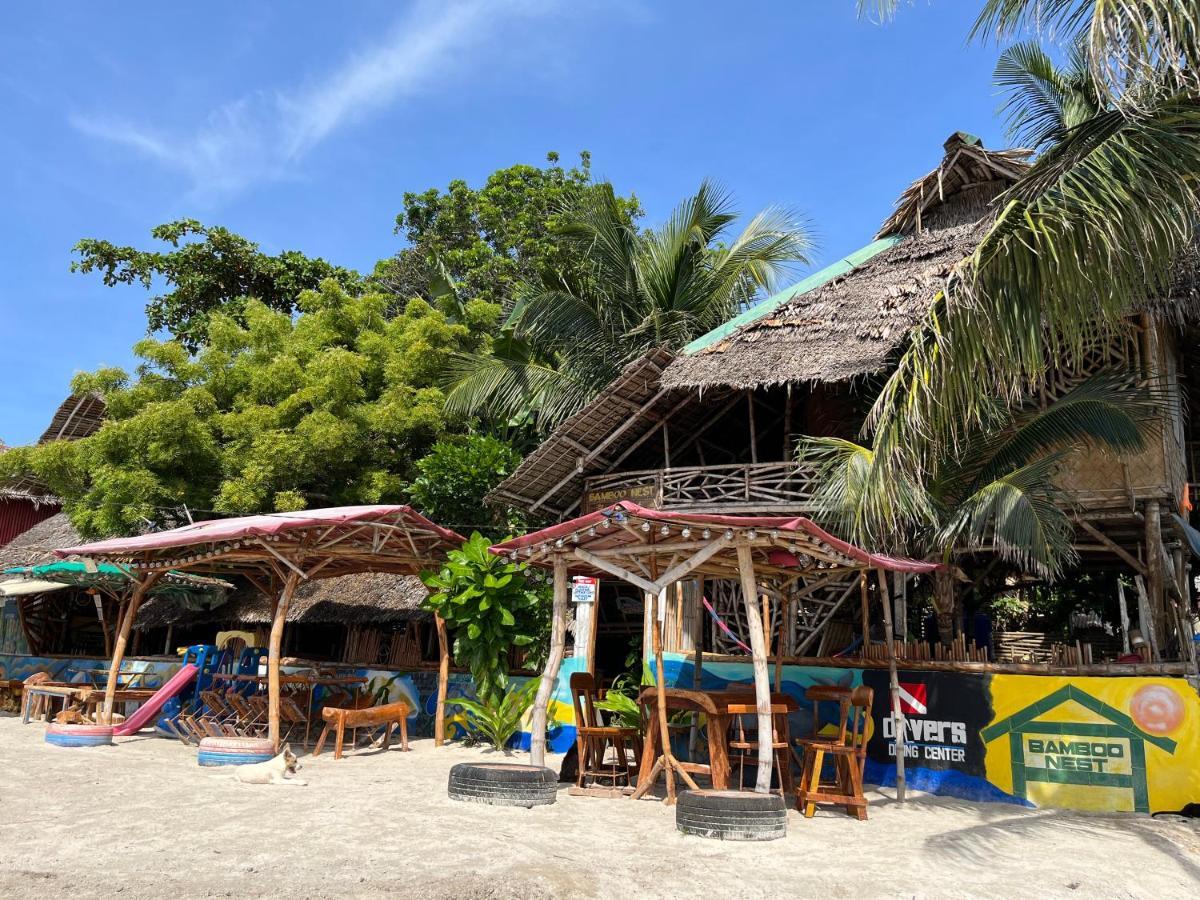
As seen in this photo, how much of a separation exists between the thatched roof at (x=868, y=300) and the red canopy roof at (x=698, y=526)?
13.6ft

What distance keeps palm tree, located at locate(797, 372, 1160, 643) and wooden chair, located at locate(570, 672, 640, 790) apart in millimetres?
3039

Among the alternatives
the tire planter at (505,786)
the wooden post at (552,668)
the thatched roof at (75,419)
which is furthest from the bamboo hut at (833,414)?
the thatched roof at (75,419)

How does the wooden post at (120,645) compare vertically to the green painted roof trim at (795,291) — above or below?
below

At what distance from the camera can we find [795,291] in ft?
48.5

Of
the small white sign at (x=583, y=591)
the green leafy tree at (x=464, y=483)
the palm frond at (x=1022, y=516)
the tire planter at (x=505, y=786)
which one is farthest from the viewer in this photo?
the green leafy tree at (x=464, y=483)

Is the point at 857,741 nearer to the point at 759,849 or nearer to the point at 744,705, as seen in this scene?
the point at 744,705

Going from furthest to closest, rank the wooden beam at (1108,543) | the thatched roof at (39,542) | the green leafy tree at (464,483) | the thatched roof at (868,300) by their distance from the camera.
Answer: the thatched roof at (39,542) < the green leafy tree at (464,483) < the thatched roof at (868,300) < the wooden beam at (1108,543)

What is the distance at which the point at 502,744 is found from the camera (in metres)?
11.7

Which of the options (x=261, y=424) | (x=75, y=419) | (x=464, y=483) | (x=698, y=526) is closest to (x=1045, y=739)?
(x=698, y=526)

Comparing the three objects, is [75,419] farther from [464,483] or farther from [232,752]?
[232,752]

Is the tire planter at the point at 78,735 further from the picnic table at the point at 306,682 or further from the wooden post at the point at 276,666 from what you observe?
the wooden post at the point at 276,666

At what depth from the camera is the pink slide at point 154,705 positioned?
38.6 feet

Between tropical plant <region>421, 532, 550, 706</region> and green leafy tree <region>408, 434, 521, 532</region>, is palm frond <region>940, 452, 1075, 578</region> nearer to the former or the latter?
tropical plant <region>421, 532, 550, 706</region>

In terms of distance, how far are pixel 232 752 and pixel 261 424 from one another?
8.60 m
